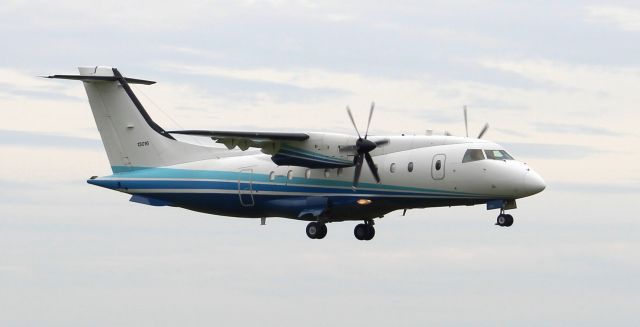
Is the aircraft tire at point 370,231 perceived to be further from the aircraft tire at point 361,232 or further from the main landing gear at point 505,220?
the main landing gear at point 505,220

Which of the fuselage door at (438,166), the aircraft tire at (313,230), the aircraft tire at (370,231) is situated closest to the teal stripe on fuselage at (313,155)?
the aircraft tire at (313,230)

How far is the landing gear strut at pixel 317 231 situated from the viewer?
46.1 metres

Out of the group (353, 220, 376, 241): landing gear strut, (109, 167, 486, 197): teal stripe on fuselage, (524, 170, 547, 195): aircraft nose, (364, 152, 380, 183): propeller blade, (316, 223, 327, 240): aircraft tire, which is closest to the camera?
(524, 170, 547, 195): aircraft nose

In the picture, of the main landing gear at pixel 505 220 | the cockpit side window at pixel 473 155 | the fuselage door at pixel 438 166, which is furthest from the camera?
the fuselage door at pixel 438 166

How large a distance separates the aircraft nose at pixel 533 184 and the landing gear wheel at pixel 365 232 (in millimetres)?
7556

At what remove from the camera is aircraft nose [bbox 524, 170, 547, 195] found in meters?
41.6

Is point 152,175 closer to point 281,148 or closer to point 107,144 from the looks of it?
→ point 107,144

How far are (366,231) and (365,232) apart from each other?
6 cm

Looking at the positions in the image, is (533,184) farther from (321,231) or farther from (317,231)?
(317,231)

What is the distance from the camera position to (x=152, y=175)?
164ft

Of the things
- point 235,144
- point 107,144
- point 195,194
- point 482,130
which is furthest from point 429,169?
point 107,144

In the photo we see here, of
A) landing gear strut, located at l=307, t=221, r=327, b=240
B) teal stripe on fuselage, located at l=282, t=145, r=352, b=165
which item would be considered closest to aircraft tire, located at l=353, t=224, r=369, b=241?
landing gear strut, located at l=307, t=221, r=327, b=240

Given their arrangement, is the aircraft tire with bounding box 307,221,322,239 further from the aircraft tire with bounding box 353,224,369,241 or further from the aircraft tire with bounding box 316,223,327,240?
the aircraft tire with bounding box 353,224,369,241

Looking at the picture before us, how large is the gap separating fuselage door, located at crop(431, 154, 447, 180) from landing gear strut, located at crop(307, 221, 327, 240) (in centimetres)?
521
